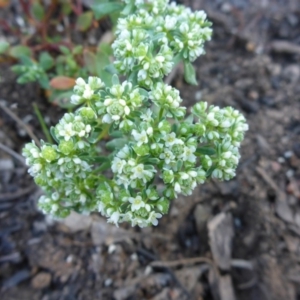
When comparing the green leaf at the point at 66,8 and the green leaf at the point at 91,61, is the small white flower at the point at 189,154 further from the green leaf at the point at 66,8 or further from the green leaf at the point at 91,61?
the green leaf at the point at 66,8

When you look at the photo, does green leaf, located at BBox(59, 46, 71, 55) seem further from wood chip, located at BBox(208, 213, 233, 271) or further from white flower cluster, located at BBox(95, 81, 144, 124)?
wood chip, located at BBox(208, 213, 233, 271)

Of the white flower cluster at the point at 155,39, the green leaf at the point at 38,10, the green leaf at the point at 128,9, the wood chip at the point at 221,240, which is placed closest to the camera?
the white flower cluster at the point at 155,39

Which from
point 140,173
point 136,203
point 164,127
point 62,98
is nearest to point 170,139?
point 164,127

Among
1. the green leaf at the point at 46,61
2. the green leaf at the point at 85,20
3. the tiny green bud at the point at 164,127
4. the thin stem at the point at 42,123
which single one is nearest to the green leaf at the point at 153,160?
the tiny green bud at the point at 164,127

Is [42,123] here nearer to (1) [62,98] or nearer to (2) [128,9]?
(1) [62,98]

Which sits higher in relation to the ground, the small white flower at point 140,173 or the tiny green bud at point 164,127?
the tiny green bud at point 164,127

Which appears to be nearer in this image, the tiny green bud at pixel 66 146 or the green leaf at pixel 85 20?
the tiny green bud at pixel 66 146
